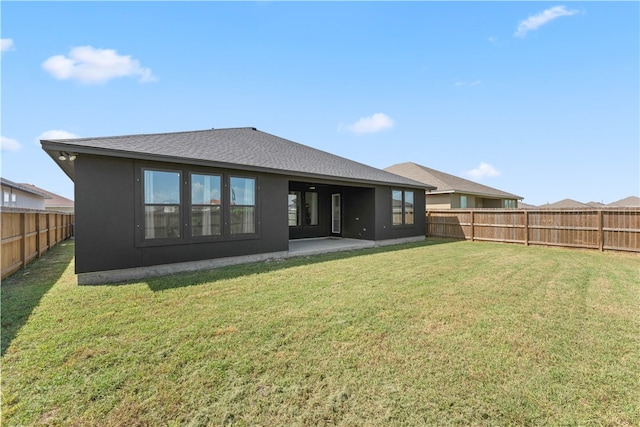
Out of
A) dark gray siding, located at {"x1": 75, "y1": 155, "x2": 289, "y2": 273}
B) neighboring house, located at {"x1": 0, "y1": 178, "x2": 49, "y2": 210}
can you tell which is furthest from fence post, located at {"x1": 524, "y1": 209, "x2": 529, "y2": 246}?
neighboring house, located at {"x1": 0, "y1": 178, "x2": 49, "y2": 210}

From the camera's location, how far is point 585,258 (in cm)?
865

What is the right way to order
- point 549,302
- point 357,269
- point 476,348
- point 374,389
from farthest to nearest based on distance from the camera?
point 357,269 → point 549,302 → point 476,348 → point 374,389

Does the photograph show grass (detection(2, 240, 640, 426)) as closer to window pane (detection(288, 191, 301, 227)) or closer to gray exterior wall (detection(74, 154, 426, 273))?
gray exterior wall (detection(74, 154, 426, 273))

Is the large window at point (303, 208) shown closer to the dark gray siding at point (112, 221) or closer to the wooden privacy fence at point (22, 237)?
the dark gray siding at point (112, 221)

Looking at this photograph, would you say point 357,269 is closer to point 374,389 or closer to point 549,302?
point 549,302

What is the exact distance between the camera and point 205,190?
6.93 meters

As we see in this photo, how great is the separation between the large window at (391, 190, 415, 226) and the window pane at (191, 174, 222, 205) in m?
7.54

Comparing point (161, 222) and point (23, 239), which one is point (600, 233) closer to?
point (161, 222)

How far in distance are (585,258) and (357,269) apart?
748 cm

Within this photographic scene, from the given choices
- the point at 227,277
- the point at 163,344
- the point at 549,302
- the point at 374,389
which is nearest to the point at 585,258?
the point at 549,302

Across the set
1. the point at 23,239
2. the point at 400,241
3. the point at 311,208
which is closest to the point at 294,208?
the point at 311,208

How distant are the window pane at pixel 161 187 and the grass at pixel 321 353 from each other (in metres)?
1.88

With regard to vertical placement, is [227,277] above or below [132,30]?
below

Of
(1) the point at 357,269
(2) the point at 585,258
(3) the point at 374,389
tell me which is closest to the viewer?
(3) the point at 374,389
